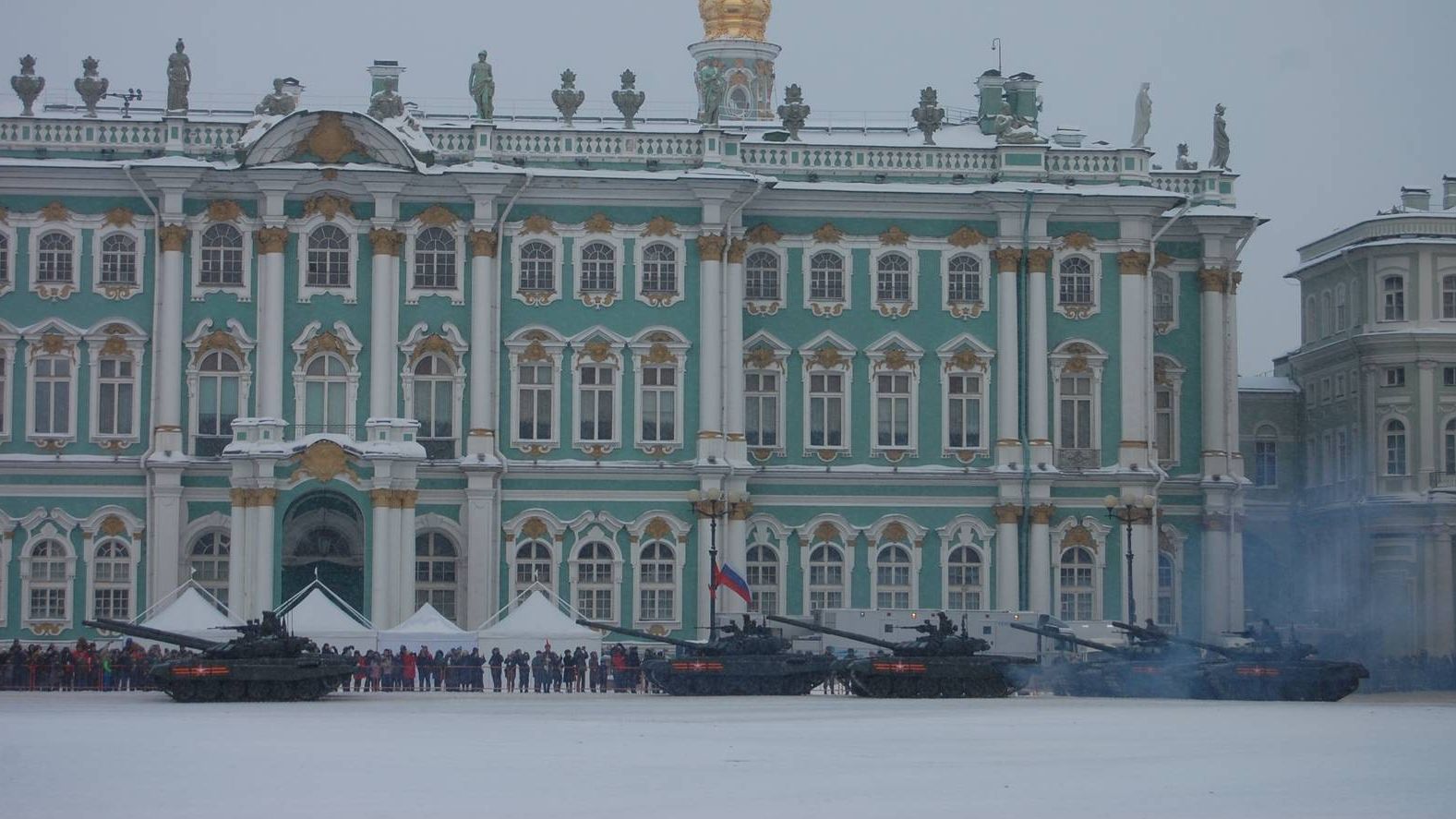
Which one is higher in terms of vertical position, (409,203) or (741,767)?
(409,203)

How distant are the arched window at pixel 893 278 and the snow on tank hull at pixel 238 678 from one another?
22963mm

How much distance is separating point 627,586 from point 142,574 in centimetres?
1218

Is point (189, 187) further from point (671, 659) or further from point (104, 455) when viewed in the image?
point (671, 659)

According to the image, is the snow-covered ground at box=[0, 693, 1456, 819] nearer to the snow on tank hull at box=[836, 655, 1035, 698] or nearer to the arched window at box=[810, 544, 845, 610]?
the snow on tank hull at box=[836, 655, 1035, 698]

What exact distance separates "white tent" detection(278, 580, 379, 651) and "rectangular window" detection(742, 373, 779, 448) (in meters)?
12.6

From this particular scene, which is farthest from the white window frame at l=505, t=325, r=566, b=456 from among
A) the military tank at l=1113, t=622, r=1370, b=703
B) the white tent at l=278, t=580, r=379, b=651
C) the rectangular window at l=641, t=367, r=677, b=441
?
the military tank at l=1113, t=622, r=1370, b=703

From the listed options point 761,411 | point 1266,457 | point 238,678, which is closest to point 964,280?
point 761,411

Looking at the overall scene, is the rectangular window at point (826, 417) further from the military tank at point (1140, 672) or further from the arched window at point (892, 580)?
the military tank at point (1140, 672)

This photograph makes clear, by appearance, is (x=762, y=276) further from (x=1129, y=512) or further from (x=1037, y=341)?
(x=1129, y=512)

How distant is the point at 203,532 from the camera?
7006cm

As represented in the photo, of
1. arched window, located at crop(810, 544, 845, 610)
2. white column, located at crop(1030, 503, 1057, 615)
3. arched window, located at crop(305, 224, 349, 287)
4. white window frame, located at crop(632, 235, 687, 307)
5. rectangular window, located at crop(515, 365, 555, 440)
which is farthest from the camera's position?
white column, located at crop(1030, 503, 1057, 615)

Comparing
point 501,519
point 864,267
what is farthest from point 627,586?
point 864,267

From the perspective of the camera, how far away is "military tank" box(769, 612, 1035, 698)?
5872 cm

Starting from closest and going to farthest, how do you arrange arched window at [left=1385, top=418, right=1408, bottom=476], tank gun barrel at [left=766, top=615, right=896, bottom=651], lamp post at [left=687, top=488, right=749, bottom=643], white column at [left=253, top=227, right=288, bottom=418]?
tank gun barrel at [left=766, top=615, right=896, bottom=651] → white column at [left=253, top=227, right=288, bottom=418] → lamp post at [left=687, top=488, right=749, bottom=643] → arched window at [left=1385, top=418, right=1408, bottom=476]
